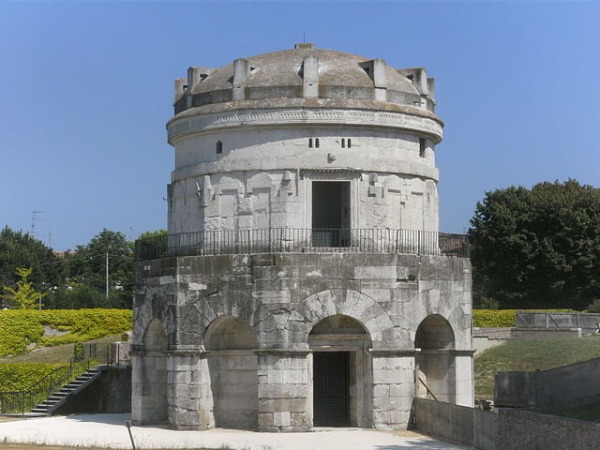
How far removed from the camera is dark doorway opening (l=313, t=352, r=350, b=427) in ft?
121

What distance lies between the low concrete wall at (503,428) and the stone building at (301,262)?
1.65 m

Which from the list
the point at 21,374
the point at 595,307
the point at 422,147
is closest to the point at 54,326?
the point at 21,374

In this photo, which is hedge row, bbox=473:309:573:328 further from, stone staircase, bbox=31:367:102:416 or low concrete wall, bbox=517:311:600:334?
stone staircase, bbox=31:367:102:416

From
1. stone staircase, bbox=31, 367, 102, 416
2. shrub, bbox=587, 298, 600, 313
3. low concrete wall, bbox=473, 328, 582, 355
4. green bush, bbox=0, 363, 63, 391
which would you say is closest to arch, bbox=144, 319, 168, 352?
stone staircase, bbox=31, 367, 102, 416

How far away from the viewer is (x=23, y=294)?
2970 inches

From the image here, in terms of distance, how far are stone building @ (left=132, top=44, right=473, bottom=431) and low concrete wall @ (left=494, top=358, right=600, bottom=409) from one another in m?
1.79

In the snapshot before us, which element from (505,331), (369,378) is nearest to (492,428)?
(369,378)

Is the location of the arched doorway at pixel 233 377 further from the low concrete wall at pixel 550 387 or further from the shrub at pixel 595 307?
the shrub at pixel 595 307

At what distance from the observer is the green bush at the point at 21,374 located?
4809 cm

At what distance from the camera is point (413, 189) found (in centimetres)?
3809

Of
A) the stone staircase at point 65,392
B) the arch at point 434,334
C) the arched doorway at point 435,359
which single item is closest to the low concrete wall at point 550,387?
the arched doorway at point 435,359

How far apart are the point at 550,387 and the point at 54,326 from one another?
116 feet

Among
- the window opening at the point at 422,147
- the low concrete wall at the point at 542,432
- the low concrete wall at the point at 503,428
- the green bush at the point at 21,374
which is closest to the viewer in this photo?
the low concrete wall at the point at 542,432

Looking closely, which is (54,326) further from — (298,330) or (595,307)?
(298,330)
